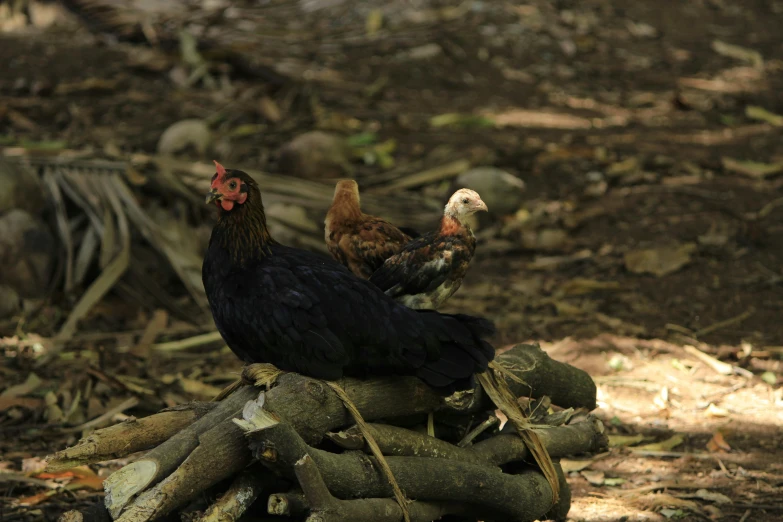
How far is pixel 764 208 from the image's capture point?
7.85 meters

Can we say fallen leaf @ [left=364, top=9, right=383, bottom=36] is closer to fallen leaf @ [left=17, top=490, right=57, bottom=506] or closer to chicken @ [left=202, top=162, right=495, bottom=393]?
fallen leaf @ [left=17, top=490, right=57, bottom=506]

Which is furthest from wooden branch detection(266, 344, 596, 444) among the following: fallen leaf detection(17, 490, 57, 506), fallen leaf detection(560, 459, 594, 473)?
fallen leaf detection(17, 490, 57, 506)

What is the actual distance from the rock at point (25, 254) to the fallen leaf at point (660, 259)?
439 cm

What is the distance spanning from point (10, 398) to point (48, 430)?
1.44 ft

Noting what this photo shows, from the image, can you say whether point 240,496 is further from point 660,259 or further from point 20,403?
point 660,259

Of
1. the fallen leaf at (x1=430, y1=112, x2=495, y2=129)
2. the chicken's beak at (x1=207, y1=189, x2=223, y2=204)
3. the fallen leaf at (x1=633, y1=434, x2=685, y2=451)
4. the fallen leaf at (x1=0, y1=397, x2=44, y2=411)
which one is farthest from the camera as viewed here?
the fallen leaf at (x1=430, y1=112, x2=495, y2=129)

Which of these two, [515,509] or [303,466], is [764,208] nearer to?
[515,509]

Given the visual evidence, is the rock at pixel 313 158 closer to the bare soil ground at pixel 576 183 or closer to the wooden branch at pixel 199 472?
the bare soil ground at pixel 576 183

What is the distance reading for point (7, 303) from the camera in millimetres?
6559

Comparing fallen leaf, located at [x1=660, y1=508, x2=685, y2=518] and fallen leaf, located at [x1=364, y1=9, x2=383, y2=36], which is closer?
fallen leaf, located at [x1=660, y1=508, x2=685, y2=518]

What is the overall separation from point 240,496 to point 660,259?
197 inches

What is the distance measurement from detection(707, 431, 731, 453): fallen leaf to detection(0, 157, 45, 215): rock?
4997mm

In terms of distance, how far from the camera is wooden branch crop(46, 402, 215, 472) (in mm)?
2990

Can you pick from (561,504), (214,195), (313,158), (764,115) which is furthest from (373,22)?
(561,504)
